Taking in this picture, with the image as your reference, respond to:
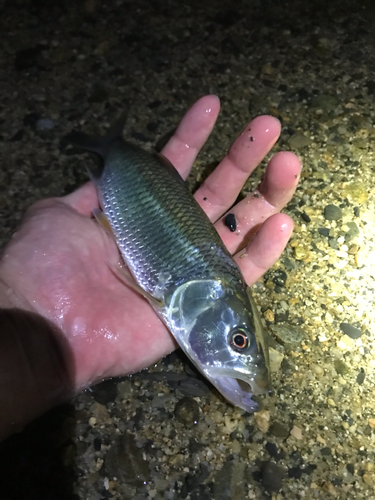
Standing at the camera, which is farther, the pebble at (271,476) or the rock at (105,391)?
the rock at (105,391)

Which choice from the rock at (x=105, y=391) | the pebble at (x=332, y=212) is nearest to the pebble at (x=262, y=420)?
the rock at (x=105, y=391)

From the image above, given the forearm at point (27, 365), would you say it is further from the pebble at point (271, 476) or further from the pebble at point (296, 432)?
the pebble at point (296, 432)

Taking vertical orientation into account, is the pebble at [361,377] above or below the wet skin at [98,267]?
below

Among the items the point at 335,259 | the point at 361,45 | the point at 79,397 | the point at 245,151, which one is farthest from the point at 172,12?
the point at 79,397

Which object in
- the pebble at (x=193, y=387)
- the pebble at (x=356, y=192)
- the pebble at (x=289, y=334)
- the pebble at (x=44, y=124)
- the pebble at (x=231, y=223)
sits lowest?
the pebble at (x=193, y=387)

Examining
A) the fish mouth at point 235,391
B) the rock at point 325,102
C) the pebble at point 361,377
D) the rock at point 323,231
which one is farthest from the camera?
the rock at point 325,102

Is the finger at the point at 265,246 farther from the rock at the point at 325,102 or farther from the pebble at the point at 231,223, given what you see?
the rock at the point at 325,102

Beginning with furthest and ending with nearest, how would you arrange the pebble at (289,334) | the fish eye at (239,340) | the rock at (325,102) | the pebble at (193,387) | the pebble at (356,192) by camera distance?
the rock at (325,102)
the pebble at (356,192)
the pebble at (289,334)
the pebble at (193,387)
the fish eye at (239,340)
